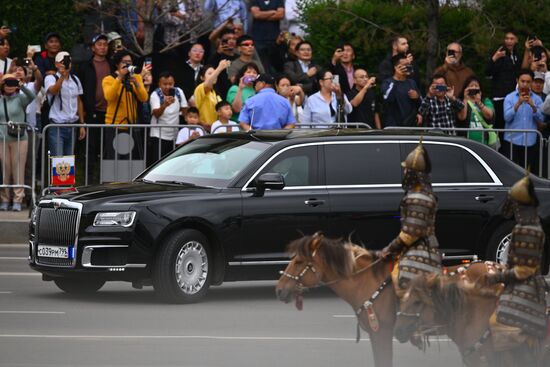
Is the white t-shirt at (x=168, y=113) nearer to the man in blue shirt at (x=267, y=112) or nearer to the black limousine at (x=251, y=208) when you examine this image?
the man in blue shirt at (x=267, y=112)

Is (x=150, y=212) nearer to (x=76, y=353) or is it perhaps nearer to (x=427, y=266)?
(x=76, y=353)

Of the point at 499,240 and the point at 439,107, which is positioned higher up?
the point at 439,107

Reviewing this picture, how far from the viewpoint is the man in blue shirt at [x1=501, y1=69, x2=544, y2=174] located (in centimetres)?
2139

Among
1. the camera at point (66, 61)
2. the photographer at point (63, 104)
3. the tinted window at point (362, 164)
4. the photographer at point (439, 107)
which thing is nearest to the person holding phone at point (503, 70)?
the photographer at point (439, 107)

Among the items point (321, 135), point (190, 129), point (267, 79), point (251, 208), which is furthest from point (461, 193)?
point (190, 129)

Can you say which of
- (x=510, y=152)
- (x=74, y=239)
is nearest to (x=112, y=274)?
(x=74, y=239)

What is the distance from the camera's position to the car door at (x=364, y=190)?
1495 centimetres

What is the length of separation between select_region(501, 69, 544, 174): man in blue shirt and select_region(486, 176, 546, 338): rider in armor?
12943mm

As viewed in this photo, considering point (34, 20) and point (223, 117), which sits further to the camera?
point (34, 20)

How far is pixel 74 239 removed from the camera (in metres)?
14.3

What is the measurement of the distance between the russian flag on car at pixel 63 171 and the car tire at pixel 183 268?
606 cm

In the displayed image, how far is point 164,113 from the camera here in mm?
21047

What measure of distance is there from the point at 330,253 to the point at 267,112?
9736 mm

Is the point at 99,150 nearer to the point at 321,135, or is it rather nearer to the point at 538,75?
the point at 321,135
